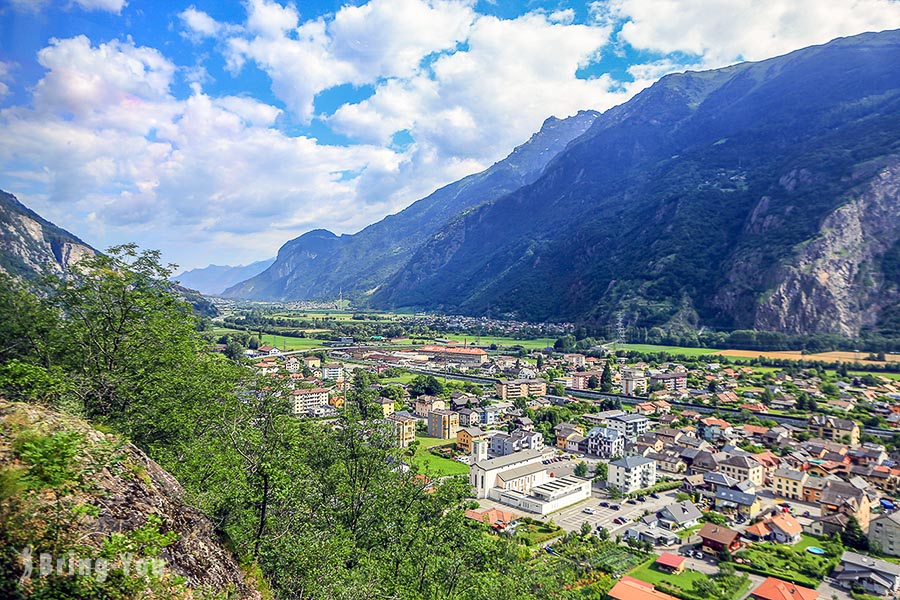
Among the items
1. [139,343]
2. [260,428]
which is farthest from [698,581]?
[139,343]

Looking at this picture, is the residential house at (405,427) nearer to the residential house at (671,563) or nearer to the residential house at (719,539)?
the residential house at (671,563)

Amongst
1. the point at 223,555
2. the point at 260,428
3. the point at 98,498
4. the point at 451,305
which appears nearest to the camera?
the point at 98,498

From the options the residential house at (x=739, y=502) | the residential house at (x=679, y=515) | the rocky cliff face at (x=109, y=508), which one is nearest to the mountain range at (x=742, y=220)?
the residential house at (x=739, y=502)

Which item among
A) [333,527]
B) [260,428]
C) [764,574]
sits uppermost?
[260,428]

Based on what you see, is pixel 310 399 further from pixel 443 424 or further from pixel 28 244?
pixel 28 244

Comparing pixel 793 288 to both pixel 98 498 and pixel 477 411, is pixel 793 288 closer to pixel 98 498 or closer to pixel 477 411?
pixel 477 411

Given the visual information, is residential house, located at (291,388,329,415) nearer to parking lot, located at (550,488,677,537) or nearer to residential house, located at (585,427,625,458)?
residential house, located at (585,427,625,458)
